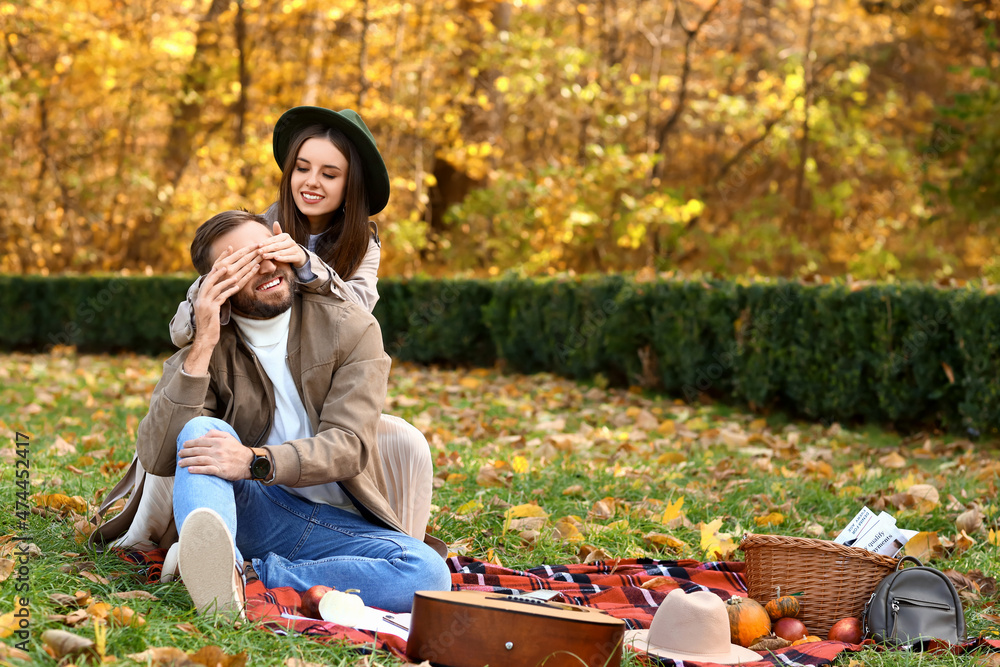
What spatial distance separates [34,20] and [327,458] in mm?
12546

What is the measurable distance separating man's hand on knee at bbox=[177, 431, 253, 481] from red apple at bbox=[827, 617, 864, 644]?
178 centimetres

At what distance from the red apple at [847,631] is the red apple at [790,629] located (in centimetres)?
8

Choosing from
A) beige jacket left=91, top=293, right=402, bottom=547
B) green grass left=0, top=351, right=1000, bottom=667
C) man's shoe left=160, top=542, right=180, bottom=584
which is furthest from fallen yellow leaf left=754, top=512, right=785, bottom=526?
man's shoe left=160, top=542, right=180, bottom=584

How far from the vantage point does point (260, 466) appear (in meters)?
2.40

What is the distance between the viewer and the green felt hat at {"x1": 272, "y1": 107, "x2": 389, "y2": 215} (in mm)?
2889

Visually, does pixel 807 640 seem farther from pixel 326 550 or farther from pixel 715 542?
pixel 326 550

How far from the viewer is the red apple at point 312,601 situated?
8.12ft

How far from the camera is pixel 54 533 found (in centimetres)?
305

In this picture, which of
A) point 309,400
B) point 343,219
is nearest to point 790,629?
point 309,400

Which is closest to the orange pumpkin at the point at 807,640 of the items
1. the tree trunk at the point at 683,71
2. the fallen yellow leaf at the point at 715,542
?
the fallen yellow leaf at the point at 715,542

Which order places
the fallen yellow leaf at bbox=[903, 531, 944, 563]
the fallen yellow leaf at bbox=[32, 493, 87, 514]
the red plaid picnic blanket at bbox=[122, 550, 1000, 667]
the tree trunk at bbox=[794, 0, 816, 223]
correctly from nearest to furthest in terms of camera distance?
the red plaid picnic blanket at bbox=[122, 550, 1000, 667] < the fallen yellow leaf at bbox=[903, 531, 944, 563] < the fallen yellow leaf at bbox=[32, 493, 87, 514] < the tree trunk at bbox=[794, 0, 816, 223]

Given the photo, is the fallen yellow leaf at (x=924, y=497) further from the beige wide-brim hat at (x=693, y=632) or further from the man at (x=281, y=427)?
the man at (x=281, y=427)

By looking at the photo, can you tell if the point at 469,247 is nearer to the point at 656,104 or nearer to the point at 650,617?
the point at 656,104

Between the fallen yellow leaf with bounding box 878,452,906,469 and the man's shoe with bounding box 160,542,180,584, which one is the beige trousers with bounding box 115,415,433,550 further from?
the fallen yellow leaf with bounding box 878,452,906,469
